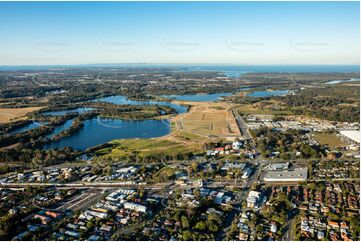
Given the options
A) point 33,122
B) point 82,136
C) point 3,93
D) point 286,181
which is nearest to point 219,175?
point 286,181

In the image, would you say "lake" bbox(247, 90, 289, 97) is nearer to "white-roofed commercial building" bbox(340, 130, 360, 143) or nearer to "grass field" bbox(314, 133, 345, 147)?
"white-roofed commercial building" bbox(340, 130, 360, 143)

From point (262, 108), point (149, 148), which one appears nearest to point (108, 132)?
point (149, 148)

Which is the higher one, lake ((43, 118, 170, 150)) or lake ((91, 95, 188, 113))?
lake ((91, 95, 188, 113))

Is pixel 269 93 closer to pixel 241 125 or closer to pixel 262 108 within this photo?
pixel 262 108

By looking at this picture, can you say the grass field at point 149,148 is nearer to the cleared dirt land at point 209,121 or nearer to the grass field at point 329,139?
the cleared dirt land at point 209,121

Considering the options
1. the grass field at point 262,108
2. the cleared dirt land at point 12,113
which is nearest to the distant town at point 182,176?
the cleared dirt land at point 12,113

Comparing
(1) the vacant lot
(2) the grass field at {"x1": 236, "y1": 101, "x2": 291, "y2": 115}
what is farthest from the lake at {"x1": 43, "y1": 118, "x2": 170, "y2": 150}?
(2) the grass field at {"x1": 236, "y1": 101, "x2": 291, "y2": 115}
